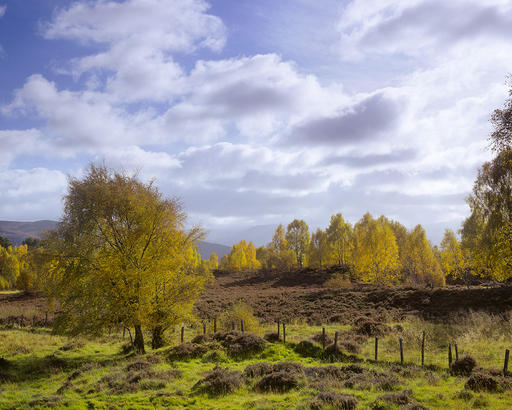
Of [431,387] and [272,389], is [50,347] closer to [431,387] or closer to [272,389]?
[272,389]

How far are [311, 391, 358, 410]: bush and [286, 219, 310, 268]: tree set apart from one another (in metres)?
86.0

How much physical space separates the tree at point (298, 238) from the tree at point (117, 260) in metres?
77.1

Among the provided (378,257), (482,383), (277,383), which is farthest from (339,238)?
(277,383)

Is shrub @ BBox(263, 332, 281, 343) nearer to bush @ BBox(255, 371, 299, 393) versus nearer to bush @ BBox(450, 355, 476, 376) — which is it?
bush @ BBox(255, 371, 299, 393)

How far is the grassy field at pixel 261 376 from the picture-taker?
39.3 ft

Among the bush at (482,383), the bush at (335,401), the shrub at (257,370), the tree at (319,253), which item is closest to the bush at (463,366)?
the bush at (482,383)

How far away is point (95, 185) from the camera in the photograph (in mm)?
20391

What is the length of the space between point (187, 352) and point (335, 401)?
11.5 m

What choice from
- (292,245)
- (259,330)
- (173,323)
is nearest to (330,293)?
(259,330)

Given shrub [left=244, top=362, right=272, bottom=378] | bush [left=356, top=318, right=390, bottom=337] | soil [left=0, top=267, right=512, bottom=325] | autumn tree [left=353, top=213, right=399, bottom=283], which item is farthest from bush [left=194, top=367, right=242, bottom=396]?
autumn tree [left=353, top=213, right=399, bottom=283]

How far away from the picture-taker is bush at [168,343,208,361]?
1991 cm

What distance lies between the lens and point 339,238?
80438 millimetres

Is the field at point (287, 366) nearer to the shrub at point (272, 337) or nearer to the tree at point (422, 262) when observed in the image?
the shrub at point (272, 337)

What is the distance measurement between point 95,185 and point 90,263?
15.7ft
